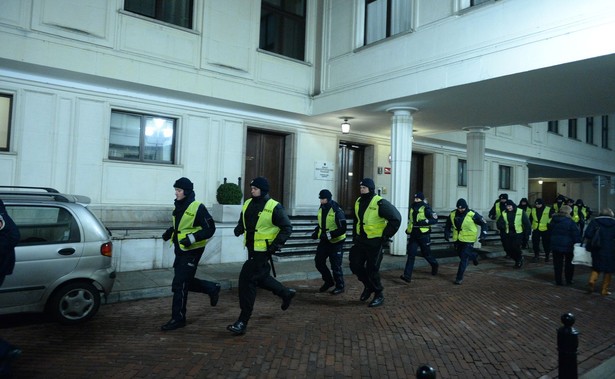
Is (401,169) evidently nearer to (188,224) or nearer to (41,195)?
(188,224)

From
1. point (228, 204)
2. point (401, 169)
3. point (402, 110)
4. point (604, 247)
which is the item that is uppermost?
point (402, 110)

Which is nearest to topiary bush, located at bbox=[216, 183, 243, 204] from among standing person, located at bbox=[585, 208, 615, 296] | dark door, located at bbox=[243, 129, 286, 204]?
→ dark door, located at bbox=[243, 129, 286, 204]

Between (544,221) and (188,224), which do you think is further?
(544,221)

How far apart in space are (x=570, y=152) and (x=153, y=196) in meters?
22.1

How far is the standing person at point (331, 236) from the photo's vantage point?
23.5 feet

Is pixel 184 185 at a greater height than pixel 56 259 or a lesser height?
greater

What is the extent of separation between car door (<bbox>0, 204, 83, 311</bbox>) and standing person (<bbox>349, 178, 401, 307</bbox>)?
4001 mm

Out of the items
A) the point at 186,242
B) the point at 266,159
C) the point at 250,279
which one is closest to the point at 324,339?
the point at 250,279

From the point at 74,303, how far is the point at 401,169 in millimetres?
8640

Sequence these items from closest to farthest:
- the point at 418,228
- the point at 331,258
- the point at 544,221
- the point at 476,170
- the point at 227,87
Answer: the point at 331,258 < the point at 418,228 < the point at 227,87 < the point at 544,221 < the point at 476,170

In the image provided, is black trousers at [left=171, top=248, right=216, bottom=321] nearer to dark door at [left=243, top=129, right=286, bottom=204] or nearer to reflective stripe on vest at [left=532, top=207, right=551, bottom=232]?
dark door at [left=243, top=129, right=286, bottom=204]

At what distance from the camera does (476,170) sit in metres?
14.6

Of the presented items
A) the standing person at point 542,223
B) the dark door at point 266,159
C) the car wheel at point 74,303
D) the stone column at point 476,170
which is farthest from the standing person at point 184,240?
the stone column at point 476,170

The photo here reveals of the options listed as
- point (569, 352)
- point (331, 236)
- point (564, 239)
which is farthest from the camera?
point (564, 239)
